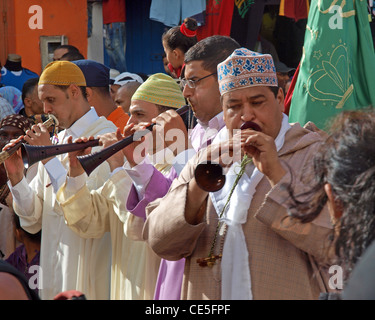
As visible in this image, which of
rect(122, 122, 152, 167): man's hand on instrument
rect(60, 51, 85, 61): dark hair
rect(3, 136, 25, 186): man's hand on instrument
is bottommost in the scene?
rect(3, 136, 25, 186): man's hand on instrument

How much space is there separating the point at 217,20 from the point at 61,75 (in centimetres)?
310

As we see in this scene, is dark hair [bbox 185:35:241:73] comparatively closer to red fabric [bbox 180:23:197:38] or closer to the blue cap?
red fabric [bbox 180:23:197:38]

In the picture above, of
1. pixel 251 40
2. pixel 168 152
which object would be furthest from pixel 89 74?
pixel 251 40

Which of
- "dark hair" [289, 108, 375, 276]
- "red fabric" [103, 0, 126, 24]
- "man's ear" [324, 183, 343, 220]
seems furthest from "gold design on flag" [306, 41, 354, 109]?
"red fabric" [103, 0, 126, 24]

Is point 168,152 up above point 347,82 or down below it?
below

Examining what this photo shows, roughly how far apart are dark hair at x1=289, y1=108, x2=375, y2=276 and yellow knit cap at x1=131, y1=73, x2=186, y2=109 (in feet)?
9.16

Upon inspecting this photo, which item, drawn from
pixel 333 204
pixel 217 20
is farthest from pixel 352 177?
pixel 217 20

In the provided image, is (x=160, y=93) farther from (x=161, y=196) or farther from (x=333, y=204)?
(x=333, y=204)

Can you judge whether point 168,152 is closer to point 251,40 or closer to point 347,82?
point 347,82

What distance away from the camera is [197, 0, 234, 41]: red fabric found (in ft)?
26.9

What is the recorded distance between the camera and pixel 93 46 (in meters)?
10.2

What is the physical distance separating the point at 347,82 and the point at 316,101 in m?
0.23

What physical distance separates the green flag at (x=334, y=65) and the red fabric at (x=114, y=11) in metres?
5.46

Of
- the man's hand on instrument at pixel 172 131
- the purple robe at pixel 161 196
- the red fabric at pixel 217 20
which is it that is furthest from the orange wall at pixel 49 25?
the man's hand on instrument at pixel 172 131
